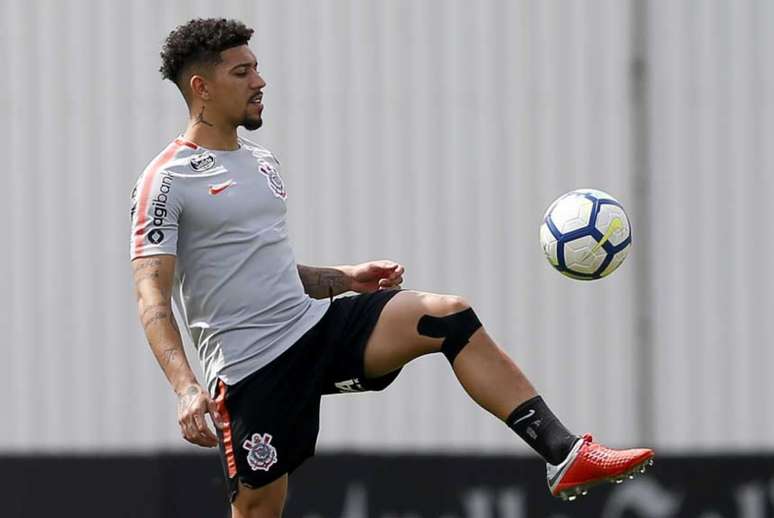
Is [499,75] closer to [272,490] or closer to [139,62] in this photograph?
[139,62]

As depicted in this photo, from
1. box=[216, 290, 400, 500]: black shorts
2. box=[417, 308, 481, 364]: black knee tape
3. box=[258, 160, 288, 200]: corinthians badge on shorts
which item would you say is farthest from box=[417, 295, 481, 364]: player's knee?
box=[258, 160, 288, 200]: corinthians badge on shorts

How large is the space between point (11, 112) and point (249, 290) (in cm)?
463

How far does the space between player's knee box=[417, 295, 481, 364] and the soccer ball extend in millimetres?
506

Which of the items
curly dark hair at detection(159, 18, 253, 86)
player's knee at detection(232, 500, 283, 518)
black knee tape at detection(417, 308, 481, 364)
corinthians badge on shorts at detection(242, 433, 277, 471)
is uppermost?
curly dark hair at detection(159, 18, 253, 86)

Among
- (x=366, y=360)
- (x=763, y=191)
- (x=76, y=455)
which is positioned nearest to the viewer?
(x=366, y=360)

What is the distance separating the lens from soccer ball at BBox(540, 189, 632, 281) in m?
6.16

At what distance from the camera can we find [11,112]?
10344mm

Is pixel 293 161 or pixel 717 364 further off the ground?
pixel 293 161

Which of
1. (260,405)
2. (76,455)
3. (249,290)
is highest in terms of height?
(249,290)

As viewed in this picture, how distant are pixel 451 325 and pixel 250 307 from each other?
76cm

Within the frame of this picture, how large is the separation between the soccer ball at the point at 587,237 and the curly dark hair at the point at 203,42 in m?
1.31

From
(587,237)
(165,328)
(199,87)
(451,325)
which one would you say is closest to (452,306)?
(451,325)

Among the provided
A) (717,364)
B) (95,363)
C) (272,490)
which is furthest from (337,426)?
(272,490)

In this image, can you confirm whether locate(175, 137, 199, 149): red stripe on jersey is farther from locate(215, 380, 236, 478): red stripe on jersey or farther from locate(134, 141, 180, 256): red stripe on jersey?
locate(215, 380, 236, 478): red stripe on jersey
